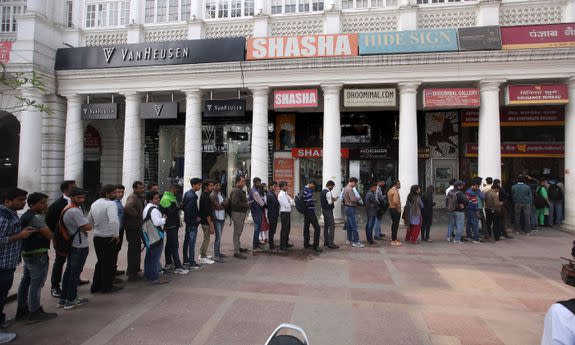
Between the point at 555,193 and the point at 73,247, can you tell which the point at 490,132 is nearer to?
the point at 555,193

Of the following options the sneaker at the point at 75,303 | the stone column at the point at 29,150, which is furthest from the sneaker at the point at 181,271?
the stone column at the point at 29,150

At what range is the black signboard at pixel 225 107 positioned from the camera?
42.6 feet

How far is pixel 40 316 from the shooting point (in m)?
4.37

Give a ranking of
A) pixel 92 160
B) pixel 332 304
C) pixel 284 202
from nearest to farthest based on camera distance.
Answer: pixel 332 304 → pixel 284 202 → pixel 92 160

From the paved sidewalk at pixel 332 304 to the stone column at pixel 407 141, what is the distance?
4.30 m

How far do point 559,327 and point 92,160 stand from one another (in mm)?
20150

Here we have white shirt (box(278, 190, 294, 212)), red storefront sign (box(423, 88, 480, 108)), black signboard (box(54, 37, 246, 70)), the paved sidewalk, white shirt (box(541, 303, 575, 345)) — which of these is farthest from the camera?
black signboard (box(54, 37, 246, 70))

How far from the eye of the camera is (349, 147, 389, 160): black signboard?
16.2 meters

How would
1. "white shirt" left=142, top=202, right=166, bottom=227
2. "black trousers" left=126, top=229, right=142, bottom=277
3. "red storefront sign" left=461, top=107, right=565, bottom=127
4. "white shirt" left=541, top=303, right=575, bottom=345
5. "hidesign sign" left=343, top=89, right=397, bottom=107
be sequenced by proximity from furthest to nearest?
1. "red storefront sign" left=461, top=107, right=565, bottom=127
2. "hidesign sign" left=343, top=89, right=397, bottom=107
3. "black trousers" left=126, top=229, right=142, bottom=277
4. "white shirt" left=142, top=202, right=166, bottom=227
5. "white shirt" left=541, top=303, right=575, bottom=345

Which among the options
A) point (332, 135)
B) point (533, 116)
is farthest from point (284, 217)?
point (533, 116)

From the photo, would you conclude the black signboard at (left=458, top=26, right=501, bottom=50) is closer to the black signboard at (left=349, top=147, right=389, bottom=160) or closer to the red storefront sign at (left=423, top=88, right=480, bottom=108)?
the red storefront sign at (left=423, top=88, right=480, bottom=108)

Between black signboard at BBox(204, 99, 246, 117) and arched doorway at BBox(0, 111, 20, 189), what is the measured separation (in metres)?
12.7

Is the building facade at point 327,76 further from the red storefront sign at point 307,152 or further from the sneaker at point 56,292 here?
the sneaker at point 56,292

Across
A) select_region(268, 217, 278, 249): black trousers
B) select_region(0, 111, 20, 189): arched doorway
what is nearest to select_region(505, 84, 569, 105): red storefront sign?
select_region(268, 217, 278, 249): black trousers
